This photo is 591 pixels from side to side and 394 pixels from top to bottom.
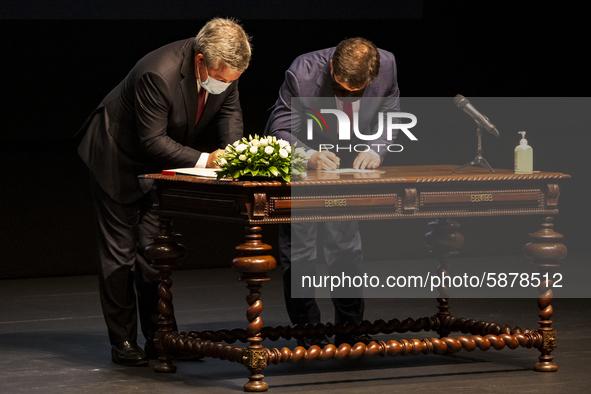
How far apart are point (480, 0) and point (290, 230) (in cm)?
374

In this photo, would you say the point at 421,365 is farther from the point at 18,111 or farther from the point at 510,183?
the point at 18,111

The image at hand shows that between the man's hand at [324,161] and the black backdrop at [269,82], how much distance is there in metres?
2.68

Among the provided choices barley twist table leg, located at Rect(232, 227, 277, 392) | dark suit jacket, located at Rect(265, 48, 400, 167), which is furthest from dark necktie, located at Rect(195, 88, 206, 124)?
barley twist table leg, located at Rect(232, 227, 277, 392)

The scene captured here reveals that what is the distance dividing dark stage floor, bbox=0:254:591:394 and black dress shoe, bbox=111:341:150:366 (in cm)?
5

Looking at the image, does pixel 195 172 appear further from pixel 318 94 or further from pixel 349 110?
pixel 349 110

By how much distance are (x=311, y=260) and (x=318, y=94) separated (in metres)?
0.75

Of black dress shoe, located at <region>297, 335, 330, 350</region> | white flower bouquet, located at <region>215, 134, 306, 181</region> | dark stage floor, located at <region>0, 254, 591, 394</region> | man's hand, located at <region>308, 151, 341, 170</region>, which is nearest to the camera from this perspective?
→ white flower bouquet, located at <region>215, 134, 306, 181</region>

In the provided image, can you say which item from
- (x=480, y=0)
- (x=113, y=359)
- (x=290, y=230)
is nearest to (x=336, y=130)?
(x=290, y=230)

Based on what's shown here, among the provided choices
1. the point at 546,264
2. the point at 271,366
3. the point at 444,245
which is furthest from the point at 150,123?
the point at 546,264

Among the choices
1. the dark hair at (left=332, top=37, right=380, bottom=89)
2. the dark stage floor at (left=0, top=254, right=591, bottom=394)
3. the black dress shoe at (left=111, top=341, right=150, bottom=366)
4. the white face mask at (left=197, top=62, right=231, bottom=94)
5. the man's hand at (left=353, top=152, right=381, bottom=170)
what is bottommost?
the dark stage floor at (left=0, top=254, right=591, bottom=394)

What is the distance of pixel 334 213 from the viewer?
3438mm

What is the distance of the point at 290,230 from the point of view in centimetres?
416

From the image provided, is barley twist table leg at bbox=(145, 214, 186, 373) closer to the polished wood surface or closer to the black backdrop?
Result: the polished wood surface

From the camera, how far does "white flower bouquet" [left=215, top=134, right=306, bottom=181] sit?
10.9 ft
